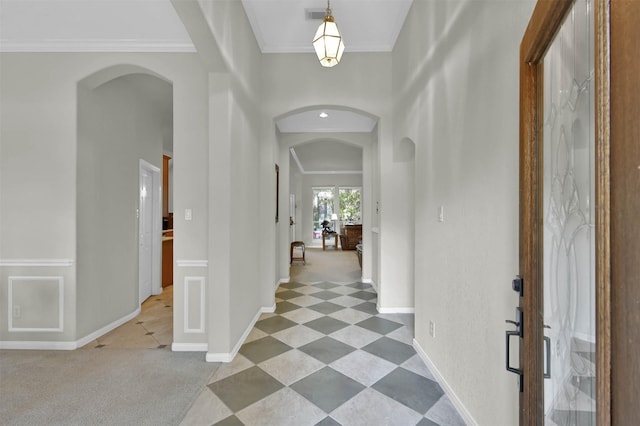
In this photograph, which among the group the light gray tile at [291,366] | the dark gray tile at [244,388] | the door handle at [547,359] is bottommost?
the dark gray tile at [244,388]

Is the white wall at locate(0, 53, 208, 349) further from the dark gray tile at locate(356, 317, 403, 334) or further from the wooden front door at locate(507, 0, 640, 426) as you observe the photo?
the wooden front door at locate(507, 0, 640, 426)

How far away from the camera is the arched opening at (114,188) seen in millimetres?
2988

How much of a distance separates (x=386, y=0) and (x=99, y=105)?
3.26 m

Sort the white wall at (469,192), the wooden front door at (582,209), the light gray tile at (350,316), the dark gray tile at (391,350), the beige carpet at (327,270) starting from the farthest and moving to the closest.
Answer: the beige carpet at (327,270), the light gray tile at (350,316), the dark gray tile at (391,350), the white wall at (469,192), the wooden front door at (582,209)

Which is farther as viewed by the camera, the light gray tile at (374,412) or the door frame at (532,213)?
the light gray tile at (374,412)

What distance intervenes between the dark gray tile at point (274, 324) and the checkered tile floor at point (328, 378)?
0.04ft

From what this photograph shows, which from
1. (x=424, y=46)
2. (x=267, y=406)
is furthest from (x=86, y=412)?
(x=424, y=46)

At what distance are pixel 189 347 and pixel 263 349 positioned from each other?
712 mm

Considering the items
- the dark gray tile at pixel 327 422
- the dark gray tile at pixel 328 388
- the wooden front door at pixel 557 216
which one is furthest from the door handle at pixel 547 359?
the dark gray tile at pixel 328 388

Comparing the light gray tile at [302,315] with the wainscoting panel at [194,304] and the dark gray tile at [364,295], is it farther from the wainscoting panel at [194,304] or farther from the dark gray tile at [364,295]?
the wainscoting panel at [194,304]

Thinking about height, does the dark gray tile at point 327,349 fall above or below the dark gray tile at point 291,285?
below

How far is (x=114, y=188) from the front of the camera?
3.40 metres

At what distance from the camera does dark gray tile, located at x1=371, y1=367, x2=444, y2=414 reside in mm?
2045

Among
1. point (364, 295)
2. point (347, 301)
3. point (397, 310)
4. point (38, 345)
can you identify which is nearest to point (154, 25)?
point (38, 345)
